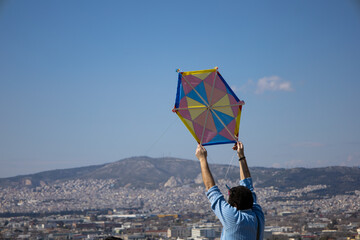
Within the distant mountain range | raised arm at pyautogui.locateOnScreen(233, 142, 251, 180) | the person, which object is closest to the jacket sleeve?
the person

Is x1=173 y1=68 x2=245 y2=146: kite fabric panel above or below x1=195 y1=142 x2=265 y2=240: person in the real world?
above

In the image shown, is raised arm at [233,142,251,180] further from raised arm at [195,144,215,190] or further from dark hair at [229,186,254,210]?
dark hair at [229,186,254,210]

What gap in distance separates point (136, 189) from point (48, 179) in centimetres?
1999

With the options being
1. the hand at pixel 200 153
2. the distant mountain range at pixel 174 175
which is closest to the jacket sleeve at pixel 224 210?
the hand at pixel 200 153

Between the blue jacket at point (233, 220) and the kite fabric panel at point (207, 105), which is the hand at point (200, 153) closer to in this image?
the blue jacket at point (233, 220)

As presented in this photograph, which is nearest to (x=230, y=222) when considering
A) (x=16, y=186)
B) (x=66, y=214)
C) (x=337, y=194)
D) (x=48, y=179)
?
(x=337, y=194)

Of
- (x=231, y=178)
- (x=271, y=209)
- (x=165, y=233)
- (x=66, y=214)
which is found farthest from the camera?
(x=231, y=178)

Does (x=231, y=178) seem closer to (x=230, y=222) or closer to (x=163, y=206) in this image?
(x=163, y=206)

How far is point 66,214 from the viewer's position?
249 feet

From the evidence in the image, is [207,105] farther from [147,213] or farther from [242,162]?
[147,213]

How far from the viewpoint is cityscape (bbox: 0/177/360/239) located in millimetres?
47125

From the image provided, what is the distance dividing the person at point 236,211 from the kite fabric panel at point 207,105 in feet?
2.36

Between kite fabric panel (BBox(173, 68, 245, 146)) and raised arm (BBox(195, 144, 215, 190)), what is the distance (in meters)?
0.57

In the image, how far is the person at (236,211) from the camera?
97.6 inches
